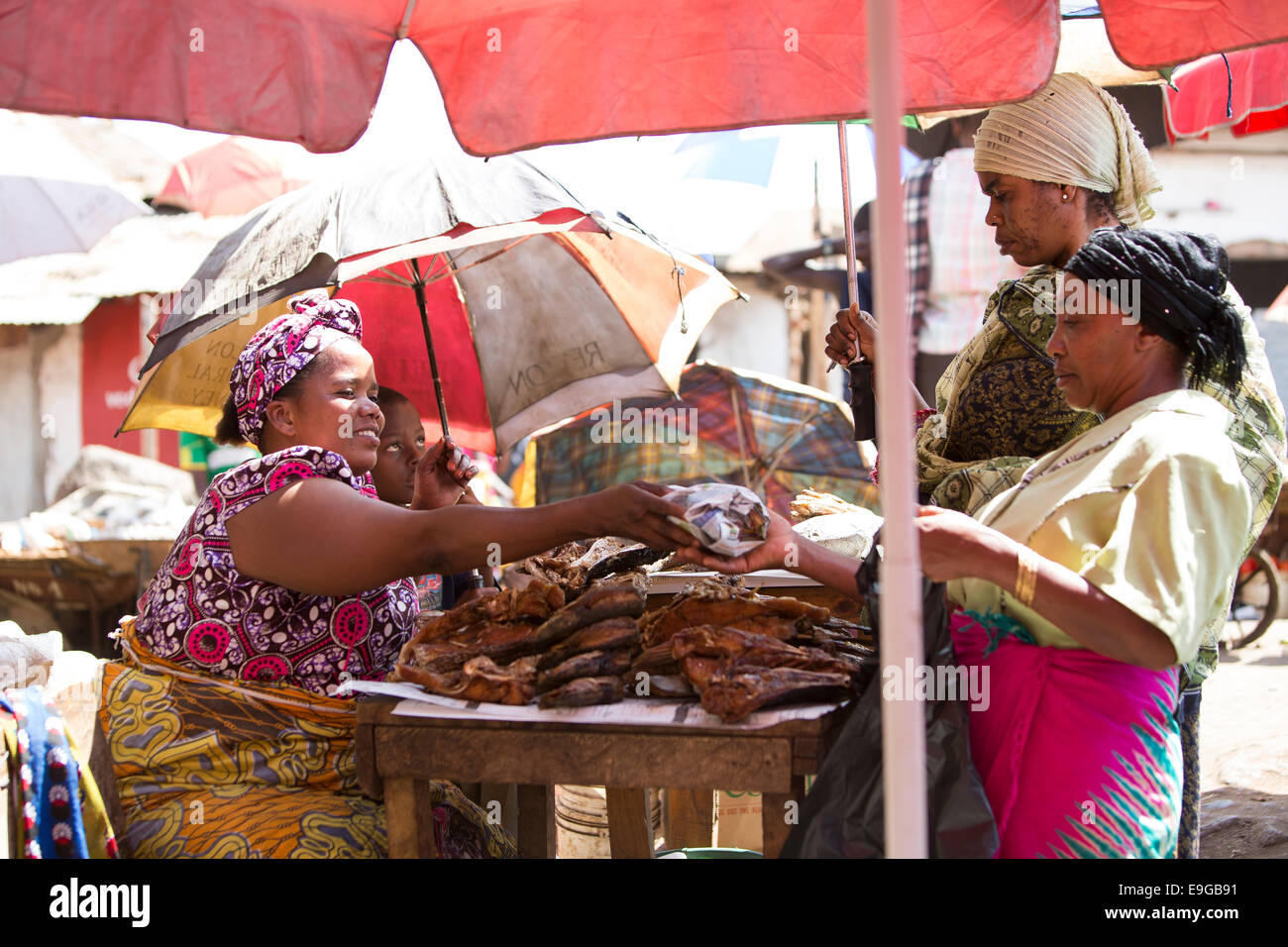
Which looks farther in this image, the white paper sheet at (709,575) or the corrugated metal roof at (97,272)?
the corrugated metal roof at (97,272)

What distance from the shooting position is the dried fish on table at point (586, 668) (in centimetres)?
226

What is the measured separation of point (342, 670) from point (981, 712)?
150 centimetres

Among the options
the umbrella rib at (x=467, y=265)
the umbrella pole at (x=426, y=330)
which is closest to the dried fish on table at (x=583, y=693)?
the umbrella pole at (x=426, y=330)

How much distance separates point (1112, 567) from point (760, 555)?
733 mm

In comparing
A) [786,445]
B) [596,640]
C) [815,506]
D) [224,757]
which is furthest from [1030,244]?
[786,445]

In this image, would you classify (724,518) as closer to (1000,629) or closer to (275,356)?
(1000,629)

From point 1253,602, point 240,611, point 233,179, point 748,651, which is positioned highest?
point 233,179

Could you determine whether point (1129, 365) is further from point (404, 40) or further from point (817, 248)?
point (817, 248)

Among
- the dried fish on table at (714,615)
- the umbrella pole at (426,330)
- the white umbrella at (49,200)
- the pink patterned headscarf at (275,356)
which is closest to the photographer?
the dried fish on table at (714,615)

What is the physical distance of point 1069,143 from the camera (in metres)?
2.93

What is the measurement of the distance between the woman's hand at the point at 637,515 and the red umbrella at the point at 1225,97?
152 inches

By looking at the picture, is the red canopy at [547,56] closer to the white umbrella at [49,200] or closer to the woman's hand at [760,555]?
the woman's hand at [760,555]

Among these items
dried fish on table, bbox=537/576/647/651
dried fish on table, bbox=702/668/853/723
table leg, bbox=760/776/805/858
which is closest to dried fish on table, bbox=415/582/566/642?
dried fish on table, bbox=537/576/647/651

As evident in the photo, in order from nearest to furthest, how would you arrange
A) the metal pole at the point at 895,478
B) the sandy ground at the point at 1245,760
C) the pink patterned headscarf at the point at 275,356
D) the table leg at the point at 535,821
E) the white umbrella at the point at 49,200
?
the metal pole at the point at 895,478
the pink patterned headscarf at the point at 275,356
the table leg at the point at 535,821
the sandy ground at the point at 1245,760
the white umbrella at the point at 49,200
